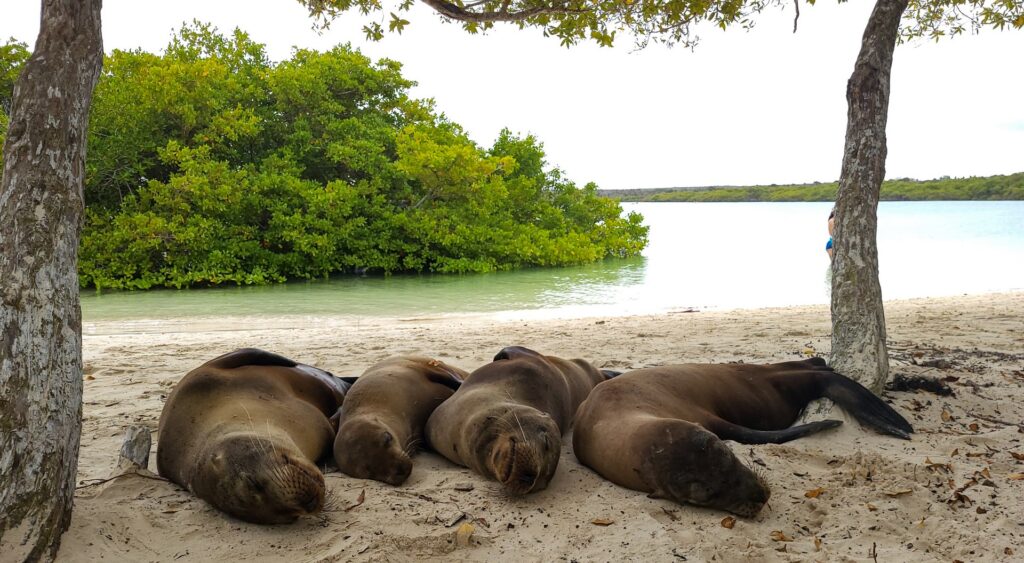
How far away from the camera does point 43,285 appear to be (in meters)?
2.71

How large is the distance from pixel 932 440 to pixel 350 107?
67.9 feet

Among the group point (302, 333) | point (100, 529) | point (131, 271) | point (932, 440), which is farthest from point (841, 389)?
point (131, 271)

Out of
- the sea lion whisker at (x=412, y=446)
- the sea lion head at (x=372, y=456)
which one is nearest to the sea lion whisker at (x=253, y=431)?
the sea lion head at (x=372, y=456)

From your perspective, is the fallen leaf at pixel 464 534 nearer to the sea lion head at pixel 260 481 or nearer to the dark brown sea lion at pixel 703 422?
the sea lion head at pixel 260 481

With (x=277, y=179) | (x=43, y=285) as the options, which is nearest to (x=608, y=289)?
(x=277, y=179)

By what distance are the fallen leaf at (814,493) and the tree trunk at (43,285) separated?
10.3ft

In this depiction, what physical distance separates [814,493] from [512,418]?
1467 mm

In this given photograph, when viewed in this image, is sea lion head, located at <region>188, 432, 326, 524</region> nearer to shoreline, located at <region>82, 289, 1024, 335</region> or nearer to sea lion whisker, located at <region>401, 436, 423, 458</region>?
sea lion whisker, located at <region>401, 436, 423, 458</region>

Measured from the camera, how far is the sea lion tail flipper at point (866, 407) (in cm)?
432

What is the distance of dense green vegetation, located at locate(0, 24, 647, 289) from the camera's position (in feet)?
59.7

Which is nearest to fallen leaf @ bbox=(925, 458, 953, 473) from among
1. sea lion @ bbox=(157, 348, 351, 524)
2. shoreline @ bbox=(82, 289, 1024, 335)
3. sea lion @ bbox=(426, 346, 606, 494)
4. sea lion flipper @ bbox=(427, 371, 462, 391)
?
sea lion @ bbox=(426, 346, 606, 494)

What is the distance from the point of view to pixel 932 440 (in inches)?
166

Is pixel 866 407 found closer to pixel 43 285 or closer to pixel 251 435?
pixel 251 435

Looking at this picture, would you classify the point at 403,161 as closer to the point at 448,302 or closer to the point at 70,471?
the point at 448,302
